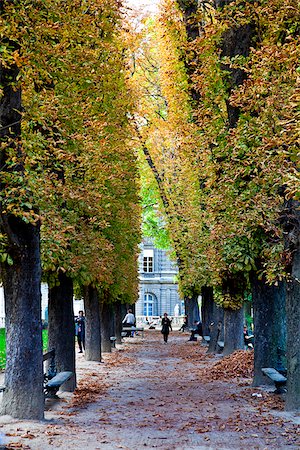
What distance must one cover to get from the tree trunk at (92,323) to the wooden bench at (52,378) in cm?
685

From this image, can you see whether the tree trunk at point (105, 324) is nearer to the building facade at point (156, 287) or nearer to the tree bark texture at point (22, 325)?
the tree bark texture at point (22, 325)

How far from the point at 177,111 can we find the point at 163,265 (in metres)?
58.0

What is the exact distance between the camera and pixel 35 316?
1104cm

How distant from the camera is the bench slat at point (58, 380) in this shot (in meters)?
12.8

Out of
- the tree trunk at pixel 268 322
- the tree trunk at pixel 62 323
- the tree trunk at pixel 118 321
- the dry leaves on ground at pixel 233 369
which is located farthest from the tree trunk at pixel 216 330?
the tree trunk at pixel 62 323

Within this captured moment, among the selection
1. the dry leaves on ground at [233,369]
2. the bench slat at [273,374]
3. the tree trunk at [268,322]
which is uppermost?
the tree trunk at [268,322]

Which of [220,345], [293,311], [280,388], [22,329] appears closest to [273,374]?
[280,388]

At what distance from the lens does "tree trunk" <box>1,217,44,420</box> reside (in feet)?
35.7

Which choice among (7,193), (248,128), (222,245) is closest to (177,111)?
(222,245)

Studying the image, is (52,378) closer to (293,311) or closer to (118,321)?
(293,311)

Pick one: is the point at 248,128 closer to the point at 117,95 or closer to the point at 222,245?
the point at 222,245

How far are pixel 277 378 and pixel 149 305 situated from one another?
67918mm

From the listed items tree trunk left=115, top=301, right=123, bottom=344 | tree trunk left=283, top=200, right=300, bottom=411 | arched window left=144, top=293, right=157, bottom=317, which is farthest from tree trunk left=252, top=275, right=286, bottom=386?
arched window left=144, top=293, right=157, bottom=317

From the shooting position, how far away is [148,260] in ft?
267
